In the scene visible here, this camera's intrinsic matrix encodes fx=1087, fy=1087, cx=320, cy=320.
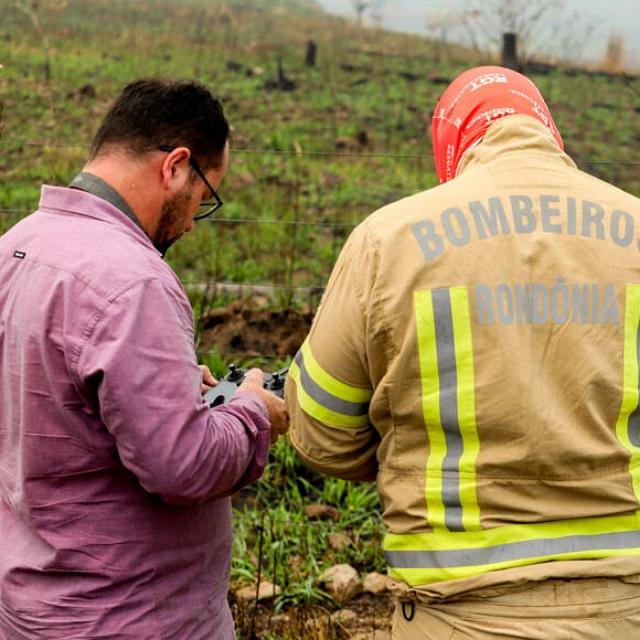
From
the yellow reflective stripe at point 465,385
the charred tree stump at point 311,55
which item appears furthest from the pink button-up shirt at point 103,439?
the charred tree stump at point 311,55

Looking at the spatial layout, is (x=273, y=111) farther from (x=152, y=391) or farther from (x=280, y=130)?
(x=152, y=391)

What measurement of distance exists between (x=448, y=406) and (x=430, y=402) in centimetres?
3

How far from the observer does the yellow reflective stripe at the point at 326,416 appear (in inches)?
85.6

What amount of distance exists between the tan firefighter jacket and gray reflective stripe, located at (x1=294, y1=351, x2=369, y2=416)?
0.08m

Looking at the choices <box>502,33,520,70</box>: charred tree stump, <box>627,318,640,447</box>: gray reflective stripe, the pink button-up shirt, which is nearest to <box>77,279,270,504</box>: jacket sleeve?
the pink button-up shirt

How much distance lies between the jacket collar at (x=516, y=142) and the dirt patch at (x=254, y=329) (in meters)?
3.75

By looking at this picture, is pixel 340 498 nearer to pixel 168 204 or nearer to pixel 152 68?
pixel 168 204

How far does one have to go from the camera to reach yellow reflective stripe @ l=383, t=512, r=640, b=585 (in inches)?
78.7

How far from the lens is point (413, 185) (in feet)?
33.5

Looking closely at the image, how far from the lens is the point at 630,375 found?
6.77 feet

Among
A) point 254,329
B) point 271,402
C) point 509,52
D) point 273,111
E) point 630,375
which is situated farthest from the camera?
point 273,111

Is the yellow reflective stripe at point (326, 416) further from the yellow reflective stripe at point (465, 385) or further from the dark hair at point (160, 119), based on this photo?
the dark hair at point (160, 119)

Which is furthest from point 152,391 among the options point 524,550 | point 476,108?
point 476,108

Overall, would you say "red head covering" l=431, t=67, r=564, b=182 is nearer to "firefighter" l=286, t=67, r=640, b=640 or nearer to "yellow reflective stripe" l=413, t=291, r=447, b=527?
"firefighter" l=286, t=67, r=640, b=640
